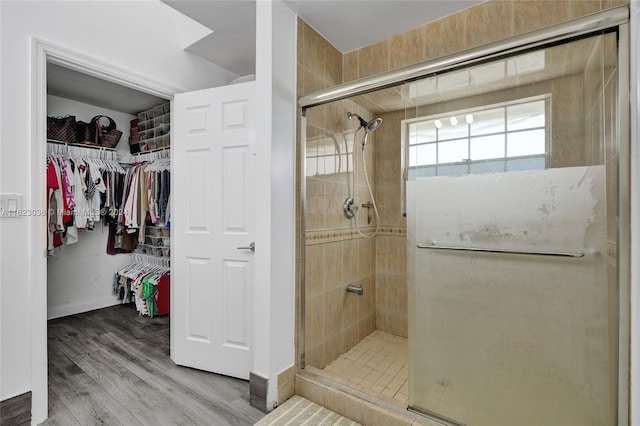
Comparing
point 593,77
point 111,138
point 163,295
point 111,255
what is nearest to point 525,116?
point 593,77

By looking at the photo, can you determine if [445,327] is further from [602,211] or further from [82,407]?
[82,407]

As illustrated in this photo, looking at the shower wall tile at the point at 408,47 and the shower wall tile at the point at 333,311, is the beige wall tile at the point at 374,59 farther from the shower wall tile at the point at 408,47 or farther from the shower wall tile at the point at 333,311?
the shower wall tile at the point at 333,311

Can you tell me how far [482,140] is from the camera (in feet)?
4.29

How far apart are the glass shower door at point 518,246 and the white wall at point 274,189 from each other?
736 millimetres

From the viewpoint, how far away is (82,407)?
1.71 metres

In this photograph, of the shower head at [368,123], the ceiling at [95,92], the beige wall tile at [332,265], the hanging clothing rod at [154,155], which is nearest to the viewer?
the beige wall tile at [332,265]

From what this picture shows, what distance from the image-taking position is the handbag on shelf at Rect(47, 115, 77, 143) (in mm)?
3049

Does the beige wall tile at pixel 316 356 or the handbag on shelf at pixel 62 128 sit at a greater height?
the handbag on shelf at pixel 62 128

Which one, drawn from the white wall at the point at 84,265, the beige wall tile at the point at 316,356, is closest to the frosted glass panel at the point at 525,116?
the beige wall tile at the point at 316,356

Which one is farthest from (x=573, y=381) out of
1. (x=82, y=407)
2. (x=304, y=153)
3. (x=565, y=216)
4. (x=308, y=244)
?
(x=82, y=407)

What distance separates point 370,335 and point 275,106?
2.07 metres

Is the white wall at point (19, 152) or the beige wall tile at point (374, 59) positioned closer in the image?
the white wall at point (19, 152)

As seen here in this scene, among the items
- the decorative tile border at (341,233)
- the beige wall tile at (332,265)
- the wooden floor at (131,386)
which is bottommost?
the wooden floor at (131,386)

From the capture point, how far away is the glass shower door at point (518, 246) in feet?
3.65
